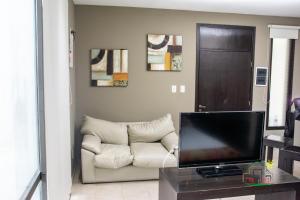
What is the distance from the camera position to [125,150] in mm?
3809

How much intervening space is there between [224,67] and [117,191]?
9.37 feet

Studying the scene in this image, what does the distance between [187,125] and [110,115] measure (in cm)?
252

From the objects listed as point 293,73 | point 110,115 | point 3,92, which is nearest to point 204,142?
point 3,92

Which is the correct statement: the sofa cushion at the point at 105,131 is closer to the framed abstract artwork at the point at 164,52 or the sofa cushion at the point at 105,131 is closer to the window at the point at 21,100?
the framed abstract artwork at the point at 164,52

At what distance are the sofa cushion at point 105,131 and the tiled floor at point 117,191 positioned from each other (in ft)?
2.29

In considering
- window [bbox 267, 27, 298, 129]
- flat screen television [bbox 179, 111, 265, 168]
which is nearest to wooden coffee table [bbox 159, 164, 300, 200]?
flat screen television [bbox 179, 111, 265, 168]

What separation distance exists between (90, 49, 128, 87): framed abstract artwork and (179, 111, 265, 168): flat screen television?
2.47m

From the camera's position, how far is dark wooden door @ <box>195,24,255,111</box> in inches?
189

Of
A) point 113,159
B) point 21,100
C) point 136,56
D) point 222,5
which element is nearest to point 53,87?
point 21,100

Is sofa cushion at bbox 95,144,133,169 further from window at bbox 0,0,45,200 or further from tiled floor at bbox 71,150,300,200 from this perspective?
window at bbox 0,0,45,200

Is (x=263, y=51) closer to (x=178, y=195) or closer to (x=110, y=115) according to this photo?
(x=110, y=115)

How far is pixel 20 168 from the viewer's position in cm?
168

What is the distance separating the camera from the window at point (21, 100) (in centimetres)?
142

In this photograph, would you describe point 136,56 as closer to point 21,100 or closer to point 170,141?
point 170,141
